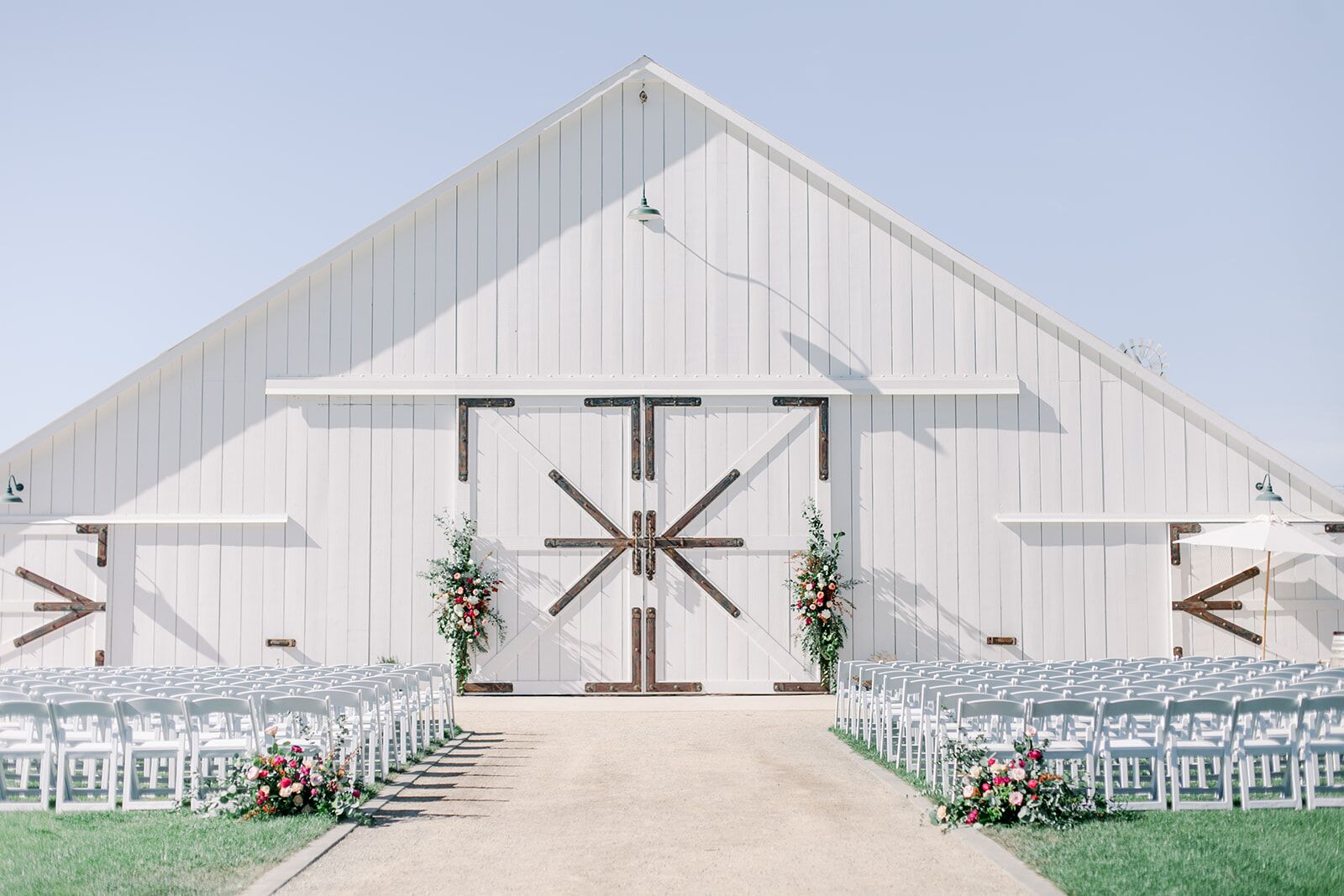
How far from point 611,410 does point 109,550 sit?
6.71 meters

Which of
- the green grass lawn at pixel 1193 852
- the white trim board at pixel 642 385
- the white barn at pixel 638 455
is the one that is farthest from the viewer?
the white trim board at pixel 642 385

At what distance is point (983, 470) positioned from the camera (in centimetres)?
1725

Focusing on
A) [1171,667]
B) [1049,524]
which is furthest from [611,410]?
[1171,667]

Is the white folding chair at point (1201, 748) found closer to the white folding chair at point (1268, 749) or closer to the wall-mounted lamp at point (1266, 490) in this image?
the white folding chair at point (1268, 749)

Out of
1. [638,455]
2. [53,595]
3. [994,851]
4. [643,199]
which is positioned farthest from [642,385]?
[994,851]

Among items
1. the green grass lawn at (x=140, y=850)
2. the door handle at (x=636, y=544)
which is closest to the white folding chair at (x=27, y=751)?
the green grass lawn at (x=140, y=850)

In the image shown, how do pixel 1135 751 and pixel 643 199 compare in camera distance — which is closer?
pixel 1135 751

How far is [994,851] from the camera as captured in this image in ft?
24.2

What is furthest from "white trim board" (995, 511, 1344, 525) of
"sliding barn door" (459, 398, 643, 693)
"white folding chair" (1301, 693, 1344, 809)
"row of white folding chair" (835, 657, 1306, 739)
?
"white folding chair" (1301, 693, 1344, 809)

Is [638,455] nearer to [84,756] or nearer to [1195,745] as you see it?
[84,756]

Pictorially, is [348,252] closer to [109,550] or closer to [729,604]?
[109,550]

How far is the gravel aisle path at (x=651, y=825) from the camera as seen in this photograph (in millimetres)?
6828

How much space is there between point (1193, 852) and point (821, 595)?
9481 millimetres

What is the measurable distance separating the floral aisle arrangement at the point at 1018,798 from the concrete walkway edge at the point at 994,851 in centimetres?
14
